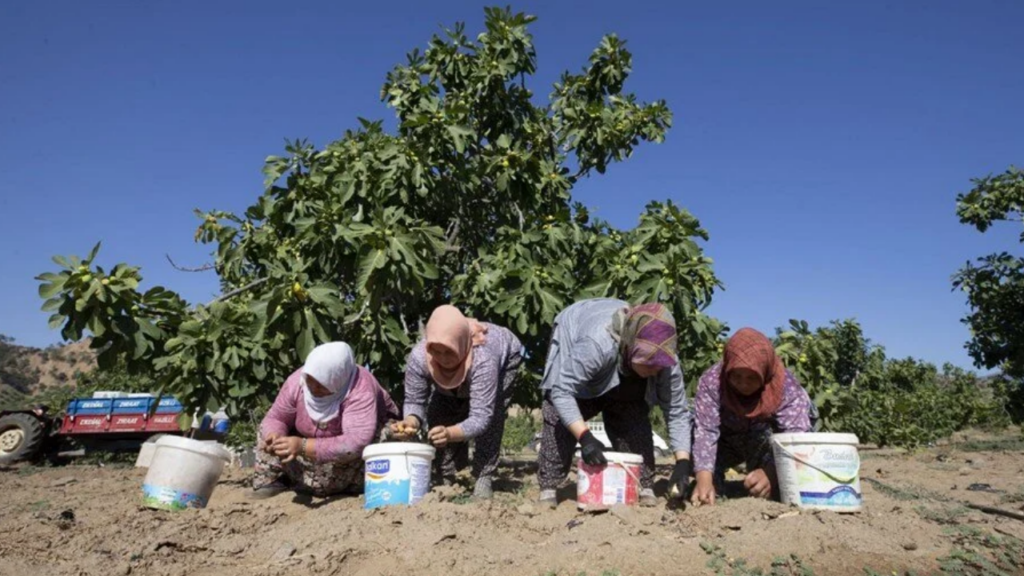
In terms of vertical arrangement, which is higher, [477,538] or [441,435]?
[441,435]

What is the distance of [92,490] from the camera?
5.14m

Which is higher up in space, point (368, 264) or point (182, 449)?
point (368, 264)

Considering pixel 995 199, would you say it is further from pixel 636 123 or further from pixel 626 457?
pixel 626 457

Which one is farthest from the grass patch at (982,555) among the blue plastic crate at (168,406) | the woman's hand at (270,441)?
the blue plastic crate at (168,406)

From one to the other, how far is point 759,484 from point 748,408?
34 centimetres

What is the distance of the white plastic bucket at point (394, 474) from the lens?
300 cm

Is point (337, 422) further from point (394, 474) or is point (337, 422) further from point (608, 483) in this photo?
point (608, 483)

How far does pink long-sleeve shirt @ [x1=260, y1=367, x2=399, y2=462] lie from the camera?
10.8 ft

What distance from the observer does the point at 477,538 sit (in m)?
2.54

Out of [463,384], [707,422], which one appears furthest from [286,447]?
[707,422]

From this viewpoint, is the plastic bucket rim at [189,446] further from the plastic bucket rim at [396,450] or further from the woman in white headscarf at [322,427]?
the plastic bucket rim at [396,450]

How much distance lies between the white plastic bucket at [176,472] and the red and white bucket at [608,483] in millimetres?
1683

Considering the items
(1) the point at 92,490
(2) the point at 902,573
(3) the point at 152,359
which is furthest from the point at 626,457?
(1) the point at 92,490

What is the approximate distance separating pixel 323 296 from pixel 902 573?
2.97m
